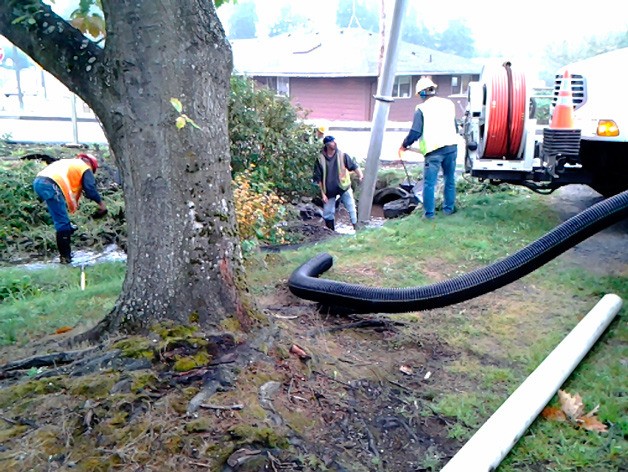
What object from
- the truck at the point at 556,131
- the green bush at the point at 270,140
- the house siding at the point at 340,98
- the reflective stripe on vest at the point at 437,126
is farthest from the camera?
the house siding at the point at 340,98

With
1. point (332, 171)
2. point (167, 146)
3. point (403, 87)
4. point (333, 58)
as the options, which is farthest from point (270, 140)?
point (403, 87)

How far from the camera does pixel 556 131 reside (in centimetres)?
686

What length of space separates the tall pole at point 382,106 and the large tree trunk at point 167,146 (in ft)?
23.1

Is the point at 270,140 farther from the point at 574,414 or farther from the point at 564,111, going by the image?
the point at 574,414

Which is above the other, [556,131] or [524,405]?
Result: [556,131]

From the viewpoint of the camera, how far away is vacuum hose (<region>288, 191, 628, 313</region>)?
4285 millimetres

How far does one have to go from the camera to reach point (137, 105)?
3498 millimetres

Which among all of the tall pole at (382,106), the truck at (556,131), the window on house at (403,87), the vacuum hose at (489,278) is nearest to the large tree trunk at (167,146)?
the vacuum hose at (489,278)

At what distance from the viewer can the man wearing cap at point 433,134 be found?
319 inches

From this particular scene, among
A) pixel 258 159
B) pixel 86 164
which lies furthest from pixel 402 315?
pixel 258 159

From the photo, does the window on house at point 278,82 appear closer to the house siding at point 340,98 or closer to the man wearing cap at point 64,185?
the house siding at point 340,98

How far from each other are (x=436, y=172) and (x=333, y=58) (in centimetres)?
2893

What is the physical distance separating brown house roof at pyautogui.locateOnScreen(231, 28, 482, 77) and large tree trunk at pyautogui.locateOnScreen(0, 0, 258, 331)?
3021cm

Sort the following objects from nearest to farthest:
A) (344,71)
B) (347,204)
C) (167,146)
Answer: (167,146), (347,204), (344,71)
